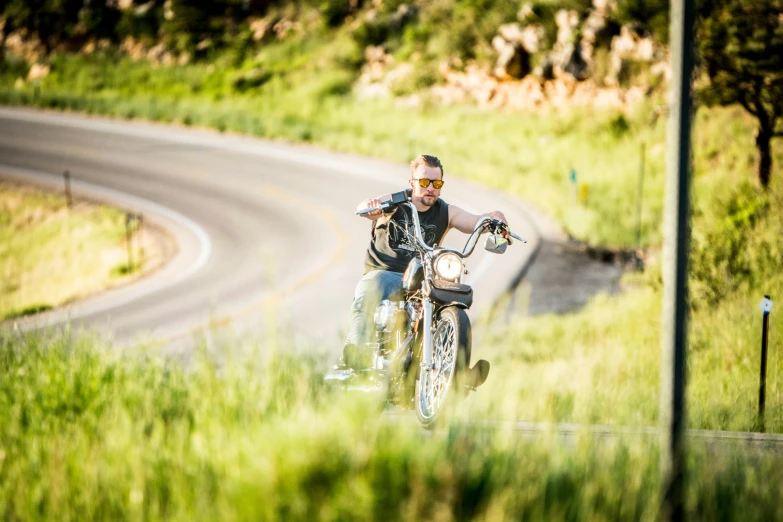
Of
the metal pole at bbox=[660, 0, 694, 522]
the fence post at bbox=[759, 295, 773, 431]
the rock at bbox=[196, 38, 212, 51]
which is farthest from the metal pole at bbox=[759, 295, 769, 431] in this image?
the rock at bbox=[196, 38, 212, 51]

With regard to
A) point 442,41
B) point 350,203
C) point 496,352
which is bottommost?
point 496,352

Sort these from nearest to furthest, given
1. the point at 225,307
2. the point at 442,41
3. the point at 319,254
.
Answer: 1. the point at 225,307
2. the point at 319,254
3. the point at 442,41

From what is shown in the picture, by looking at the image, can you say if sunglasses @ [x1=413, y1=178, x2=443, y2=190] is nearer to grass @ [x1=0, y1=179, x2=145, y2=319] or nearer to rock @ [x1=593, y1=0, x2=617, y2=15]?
grass @ [x1=0, y1=179, x2=145, y2=319]

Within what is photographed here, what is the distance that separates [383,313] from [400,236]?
66 centimetres

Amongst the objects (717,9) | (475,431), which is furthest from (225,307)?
(717,9)

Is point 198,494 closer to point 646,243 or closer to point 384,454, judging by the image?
point 384,454

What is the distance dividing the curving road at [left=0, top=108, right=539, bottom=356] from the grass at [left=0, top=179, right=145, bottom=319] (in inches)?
42.5

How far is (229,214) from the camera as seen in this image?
24203mm

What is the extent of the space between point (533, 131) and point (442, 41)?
31.2 ft

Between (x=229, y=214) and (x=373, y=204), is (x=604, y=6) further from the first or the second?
(x=373, y=204)

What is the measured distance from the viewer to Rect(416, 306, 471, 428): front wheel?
5488 millimetres

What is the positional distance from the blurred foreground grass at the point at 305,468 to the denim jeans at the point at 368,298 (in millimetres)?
1347

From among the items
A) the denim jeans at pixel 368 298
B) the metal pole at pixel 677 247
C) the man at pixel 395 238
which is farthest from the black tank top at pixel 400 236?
the metal pole at pixel 677 247

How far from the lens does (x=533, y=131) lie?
31.5 metres
